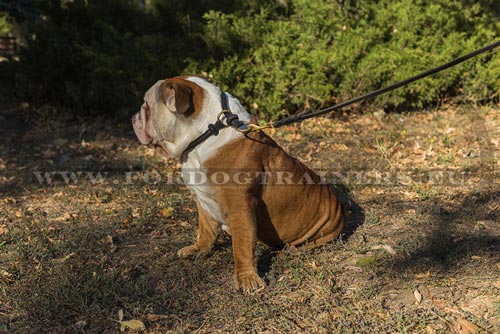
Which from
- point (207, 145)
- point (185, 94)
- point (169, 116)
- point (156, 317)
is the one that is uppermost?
point (185, 94)

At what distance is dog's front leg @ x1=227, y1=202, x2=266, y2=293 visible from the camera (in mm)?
3477

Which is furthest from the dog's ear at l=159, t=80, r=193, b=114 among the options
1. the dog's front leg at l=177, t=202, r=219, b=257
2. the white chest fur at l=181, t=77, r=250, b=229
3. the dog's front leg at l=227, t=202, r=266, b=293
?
→ the dog's front leg at l=177, t=202, r=219, b=257

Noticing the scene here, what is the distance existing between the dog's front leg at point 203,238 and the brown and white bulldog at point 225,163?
0.65 feet

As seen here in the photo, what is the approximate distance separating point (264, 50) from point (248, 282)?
5496mm

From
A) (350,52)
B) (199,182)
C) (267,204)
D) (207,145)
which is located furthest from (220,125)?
(350,52)

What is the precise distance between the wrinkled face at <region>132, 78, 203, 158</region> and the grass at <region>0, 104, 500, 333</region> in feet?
3.25

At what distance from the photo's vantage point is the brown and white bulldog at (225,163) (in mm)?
3445

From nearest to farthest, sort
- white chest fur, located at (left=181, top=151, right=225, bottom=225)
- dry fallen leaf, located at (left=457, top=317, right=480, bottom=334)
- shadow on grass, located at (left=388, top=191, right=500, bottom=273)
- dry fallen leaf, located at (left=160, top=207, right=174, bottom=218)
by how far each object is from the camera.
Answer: dry fallen leaf, located at (left=457, top=317, right=480, bottom=334) → white chest fur, located at (left=181, top=151, right=225, bottom=225) → shadow on grass, located at (left=388, top=191, right=500, bottom=273) → dry fallen leaf, located at (left=160, top=207, right=174, bottom=218)

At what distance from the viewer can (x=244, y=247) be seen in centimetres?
353

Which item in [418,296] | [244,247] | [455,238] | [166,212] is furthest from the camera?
[166,212]

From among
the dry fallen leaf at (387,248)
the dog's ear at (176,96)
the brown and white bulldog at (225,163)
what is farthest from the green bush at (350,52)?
the dog's ear at (176,96)

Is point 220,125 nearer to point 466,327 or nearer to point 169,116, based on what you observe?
point 169,116

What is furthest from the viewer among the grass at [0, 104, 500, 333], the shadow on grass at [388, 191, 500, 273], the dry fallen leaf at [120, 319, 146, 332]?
the shadow on grass at [388, 191, 500, 273]

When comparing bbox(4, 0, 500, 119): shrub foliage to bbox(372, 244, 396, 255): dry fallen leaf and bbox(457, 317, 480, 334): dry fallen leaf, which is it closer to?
bbox(372, 244, 396, 255): dry fallen leaf
